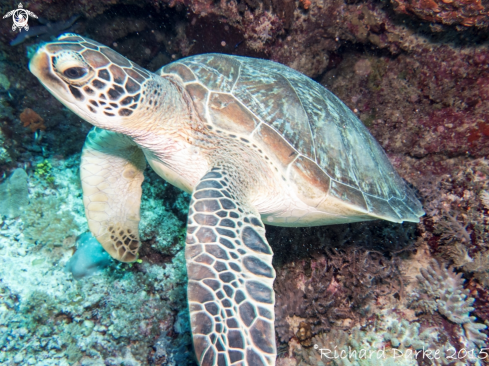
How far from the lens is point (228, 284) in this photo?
4.75 feet

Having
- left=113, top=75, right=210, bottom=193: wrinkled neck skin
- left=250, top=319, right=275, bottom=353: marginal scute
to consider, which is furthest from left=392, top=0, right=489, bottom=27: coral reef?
left=250, top=319, right=275, bottom=353: marginal scute

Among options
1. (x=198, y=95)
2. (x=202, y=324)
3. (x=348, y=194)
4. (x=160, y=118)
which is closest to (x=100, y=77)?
(x=160, y=118)

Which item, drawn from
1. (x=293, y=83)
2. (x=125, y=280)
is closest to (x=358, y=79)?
(x=293, y=83)

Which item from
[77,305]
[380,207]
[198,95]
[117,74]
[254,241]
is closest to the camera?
[254,241]

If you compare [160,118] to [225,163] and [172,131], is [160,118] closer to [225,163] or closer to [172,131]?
[172,131]

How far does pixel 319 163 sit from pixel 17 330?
150 inches

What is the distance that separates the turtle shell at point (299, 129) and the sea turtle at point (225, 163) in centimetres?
1

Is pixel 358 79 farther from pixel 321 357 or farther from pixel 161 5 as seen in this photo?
pixel 321 357

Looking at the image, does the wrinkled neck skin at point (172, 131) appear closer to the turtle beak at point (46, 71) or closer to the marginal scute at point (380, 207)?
the turtle beak at point (46, 71)

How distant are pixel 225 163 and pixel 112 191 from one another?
1693 mm

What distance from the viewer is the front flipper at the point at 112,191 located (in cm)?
282

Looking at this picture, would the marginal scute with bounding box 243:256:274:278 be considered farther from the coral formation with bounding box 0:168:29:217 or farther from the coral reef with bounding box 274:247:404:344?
the coral formation with bounding box 0:168:29:217

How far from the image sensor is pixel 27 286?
296 cm

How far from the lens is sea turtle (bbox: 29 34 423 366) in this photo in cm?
143
